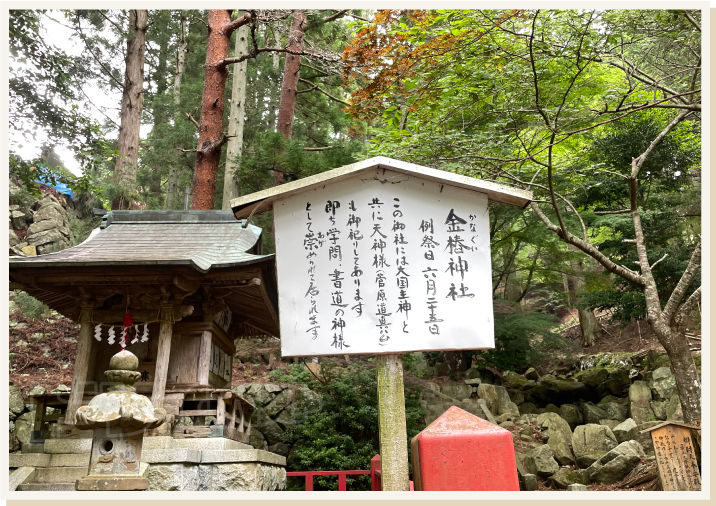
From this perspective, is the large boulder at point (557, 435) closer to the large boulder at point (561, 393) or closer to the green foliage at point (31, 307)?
the large boulder at point (561, 393)

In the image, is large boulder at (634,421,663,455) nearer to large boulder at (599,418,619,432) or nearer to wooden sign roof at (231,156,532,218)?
large boulder at (599,418,619,432)

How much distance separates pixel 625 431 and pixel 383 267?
8.66 m

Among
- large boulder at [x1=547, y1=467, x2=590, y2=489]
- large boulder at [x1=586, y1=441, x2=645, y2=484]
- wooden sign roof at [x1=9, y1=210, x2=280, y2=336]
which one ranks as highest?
wooden sign roof at [x1=9, y1=210, x2=280, y2=336]

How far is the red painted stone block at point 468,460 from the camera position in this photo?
3527 mm

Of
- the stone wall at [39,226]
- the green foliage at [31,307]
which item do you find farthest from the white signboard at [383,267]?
the stone wall at [39,226]

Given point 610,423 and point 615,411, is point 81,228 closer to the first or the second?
point 610,423

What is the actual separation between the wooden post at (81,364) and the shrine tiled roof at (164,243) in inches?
37.9

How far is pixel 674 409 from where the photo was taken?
1050cm

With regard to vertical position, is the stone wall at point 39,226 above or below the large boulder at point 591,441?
above

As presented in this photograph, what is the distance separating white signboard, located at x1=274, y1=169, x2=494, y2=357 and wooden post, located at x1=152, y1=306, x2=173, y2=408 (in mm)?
3532

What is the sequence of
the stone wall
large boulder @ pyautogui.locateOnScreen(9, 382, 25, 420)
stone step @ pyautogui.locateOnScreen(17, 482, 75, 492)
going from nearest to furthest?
1. stone step @ pyautogui.locateOnScreen(17, 482, 75, 492)
2. large boulder @ pyautogui.locateOnScreen(9, 382, 25, 420)
3. the stone wall

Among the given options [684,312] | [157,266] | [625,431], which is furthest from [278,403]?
[684,312]

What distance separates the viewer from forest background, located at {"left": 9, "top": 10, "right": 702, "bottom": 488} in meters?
7.20

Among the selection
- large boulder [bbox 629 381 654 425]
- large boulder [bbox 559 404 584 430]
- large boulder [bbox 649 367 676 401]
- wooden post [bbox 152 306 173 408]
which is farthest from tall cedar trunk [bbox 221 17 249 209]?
Result: large boulder [bbox 649 367 676 401]
